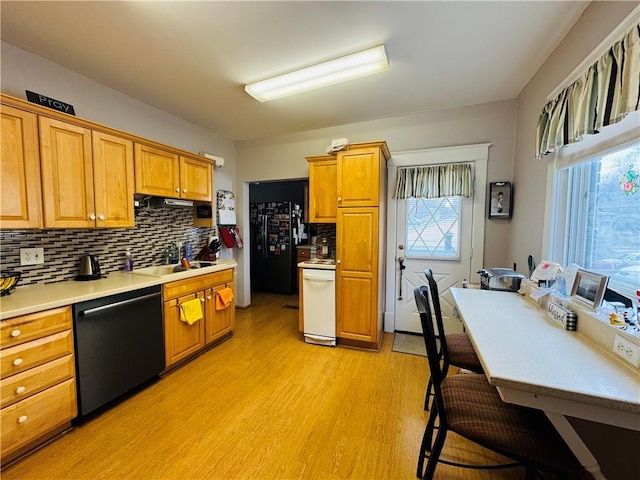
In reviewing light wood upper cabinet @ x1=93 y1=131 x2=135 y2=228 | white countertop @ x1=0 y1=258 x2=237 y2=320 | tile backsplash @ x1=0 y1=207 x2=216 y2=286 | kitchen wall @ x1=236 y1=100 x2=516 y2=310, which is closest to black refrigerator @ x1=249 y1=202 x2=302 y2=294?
kitchen wall @ x1=236 y1=100 x2=516 y2=310

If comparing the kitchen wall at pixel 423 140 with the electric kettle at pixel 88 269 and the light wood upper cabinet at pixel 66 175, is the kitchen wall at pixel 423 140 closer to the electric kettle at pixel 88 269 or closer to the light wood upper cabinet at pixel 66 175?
the light wood upper cabinet at pixel 66 175

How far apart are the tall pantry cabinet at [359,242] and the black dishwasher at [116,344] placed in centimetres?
176

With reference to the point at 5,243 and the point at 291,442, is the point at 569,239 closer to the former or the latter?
the point at 291,442

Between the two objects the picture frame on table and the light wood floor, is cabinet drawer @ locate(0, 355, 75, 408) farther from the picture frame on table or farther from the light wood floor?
the picture frame on table

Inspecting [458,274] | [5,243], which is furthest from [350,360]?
[5,243]

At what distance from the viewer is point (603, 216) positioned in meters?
1.54

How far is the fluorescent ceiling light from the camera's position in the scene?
1.94 meters

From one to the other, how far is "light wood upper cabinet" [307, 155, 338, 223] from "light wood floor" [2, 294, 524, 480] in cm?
160

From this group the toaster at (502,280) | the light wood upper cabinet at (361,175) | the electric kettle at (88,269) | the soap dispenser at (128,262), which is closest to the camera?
the toaster at (502,280)

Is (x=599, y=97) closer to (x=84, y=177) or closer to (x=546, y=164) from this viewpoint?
(x=546, y=164)

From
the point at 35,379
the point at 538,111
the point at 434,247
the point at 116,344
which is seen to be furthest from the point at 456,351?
the point at 35,379

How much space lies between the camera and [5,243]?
6.03 feet

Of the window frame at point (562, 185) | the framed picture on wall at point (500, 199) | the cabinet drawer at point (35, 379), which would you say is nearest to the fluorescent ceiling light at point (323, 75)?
the window frame at point (562, 185)

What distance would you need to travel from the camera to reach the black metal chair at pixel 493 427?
96 cm
